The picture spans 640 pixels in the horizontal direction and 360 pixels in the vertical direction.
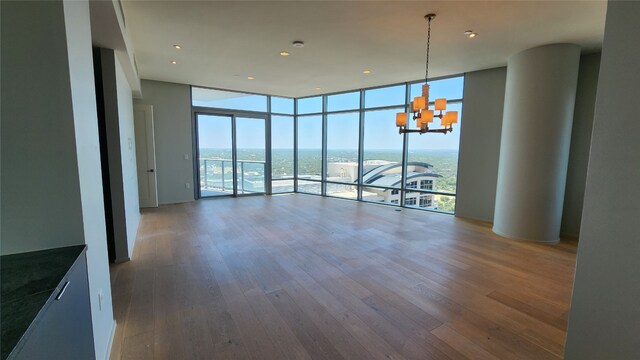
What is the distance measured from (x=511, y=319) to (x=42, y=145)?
3.44 meters

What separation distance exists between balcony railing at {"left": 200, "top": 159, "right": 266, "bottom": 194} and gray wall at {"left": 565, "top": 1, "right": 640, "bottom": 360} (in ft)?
24.7

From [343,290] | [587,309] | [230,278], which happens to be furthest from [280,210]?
[587,309]

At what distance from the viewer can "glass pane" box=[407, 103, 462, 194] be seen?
5.88 meters

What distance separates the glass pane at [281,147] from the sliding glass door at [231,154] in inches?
10.8

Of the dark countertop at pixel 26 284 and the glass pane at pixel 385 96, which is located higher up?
the glass pane at pixel 385 96

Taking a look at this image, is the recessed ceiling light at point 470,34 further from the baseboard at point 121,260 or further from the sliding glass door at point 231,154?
the sliding glass door at point 231,154

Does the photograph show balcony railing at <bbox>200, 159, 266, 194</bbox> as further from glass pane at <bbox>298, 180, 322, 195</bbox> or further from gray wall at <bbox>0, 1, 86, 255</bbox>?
gray wall at <bbox>0, 1, 86, 255</bbox>

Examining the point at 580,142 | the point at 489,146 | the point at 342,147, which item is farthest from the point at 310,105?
the point at 580,142

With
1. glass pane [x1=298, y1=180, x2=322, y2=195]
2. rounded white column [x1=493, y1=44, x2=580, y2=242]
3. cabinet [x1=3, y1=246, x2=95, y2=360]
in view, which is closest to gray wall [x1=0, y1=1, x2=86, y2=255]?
cabinet [x1=3, y1=246, x2=95, y2=360]

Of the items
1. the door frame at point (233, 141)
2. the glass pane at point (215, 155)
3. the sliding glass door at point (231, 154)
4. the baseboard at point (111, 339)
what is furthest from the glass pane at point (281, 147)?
the baseboard at point (111, 339)

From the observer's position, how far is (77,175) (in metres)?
1.42

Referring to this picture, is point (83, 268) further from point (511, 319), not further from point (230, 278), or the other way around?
point (511, 319)

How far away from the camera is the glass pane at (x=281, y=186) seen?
855cm

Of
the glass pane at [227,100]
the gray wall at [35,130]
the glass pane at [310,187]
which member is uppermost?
the glass pane at [227,100]
